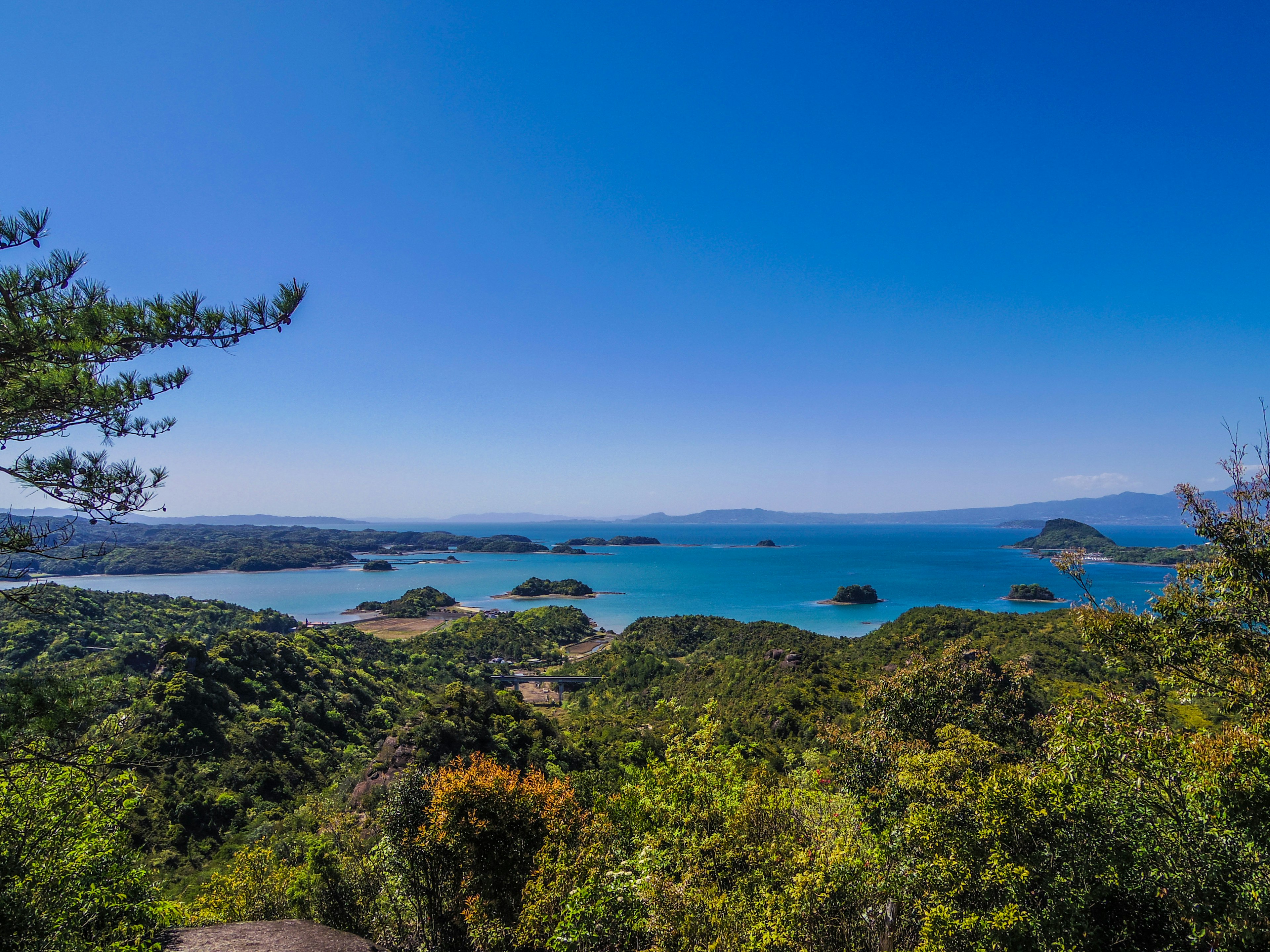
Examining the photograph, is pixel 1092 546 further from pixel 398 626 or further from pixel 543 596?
pixel 398 626

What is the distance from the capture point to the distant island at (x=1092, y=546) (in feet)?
432

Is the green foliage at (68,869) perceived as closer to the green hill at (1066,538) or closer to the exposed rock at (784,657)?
the exposed rock at (784,657)

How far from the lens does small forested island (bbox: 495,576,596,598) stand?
4363 inches

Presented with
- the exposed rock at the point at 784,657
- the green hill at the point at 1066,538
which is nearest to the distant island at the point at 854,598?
the exposed rock at the point at 784,657

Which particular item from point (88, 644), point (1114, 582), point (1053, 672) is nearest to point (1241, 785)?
point (1053, 672)

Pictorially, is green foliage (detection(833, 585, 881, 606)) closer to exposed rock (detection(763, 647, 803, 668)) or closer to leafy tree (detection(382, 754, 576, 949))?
exposed rock (detection(763, 647, 803, 668))

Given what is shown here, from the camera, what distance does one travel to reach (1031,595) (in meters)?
88.6

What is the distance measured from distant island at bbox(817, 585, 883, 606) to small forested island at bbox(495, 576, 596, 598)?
161ft

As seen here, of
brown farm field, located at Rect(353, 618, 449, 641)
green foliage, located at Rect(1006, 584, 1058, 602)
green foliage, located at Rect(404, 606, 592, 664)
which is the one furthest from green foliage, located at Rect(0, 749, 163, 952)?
green foliage, located at Rect(1006, 584, 1058, 602)

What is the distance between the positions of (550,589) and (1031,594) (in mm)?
91022

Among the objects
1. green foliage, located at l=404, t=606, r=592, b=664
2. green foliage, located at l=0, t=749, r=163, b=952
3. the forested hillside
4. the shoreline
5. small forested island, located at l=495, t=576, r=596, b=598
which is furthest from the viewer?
small forested island, located at l=495, t=576, r=596, b=598

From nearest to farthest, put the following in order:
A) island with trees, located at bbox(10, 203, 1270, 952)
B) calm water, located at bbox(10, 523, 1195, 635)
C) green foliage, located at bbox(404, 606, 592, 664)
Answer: island with trees, located at bbox(10, 203, 1270, 952) → green foliage, located at bbox(404, 606, 592, 664) → calm water, located at bbox(10, 523, 1195, 635)

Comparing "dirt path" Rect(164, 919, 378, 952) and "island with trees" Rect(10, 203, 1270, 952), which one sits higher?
"island with trees" Rect(10, 203, 1270, 952)

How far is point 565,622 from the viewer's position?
257 feet
